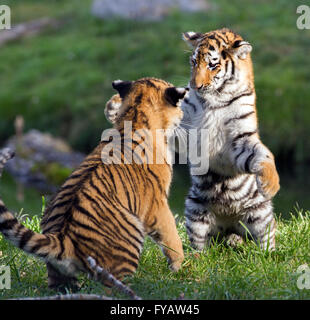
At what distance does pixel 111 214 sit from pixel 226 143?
1.30 m

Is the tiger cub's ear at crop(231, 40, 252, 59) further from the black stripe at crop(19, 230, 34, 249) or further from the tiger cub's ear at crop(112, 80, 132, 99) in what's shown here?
the black stripe at crop(19, 230, 34, 249)

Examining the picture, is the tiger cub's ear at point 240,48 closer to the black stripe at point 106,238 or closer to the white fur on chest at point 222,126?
the white fur on chest at point 222,126

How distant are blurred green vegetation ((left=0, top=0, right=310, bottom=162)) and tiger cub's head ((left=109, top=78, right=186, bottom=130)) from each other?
27.8ft

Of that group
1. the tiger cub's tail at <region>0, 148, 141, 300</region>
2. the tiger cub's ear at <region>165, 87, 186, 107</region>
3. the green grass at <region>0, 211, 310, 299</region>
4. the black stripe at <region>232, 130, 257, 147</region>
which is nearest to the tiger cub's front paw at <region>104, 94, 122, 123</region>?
the tiger cub's ear at <region>165, 87, 186, 107</region>

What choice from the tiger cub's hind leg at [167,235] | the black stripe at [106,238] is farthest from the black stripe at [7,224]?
the tiger cub's hind leg at [167,235]

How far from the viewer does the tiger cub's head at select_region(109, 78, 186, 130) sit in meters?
4.63

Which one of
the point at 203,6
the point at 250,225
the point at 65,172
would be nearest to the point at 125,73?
the point at 65,172

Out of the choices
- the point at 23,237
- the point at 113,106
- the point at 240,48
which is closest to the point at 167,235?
the point at 23,237

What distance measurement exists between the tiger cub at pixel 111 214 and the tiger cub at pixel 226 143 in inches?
12.4

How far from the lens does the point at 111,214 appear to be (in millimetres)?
4090

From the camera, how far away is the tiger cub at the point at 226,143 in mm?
4828

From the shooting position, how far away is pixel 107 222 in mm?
4055

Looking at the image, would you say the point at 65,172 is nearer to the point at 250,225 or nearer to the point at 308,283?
the point at 250,225

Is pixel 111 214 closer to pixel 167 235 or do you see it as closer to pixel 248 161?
pixel 167 235
